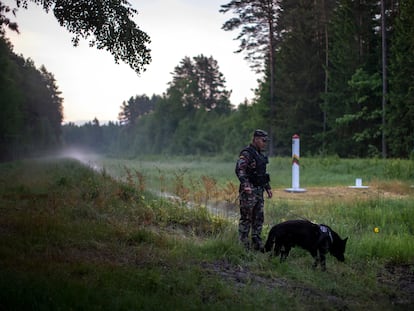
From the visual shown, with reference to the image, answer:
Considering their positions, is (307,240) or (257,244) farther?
(257,244)

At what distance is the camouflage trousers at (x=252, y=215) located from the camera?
7906mm

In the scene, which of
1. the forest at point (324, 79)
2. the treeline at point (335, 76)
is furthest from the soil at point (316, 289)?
the treeline at point (335, 76)

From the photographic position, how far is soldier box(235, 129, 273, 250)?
789 centimetres

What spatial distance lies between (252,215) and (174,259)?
6.00 ft

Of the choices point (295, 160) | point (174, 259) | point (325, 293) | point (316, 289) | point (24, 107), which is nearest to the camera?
point (325, 293)

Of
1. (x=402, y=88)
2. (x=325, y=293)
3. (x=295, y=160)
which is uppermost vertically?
(x=402, y=88)

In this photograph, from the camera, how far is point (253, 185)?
313 inches

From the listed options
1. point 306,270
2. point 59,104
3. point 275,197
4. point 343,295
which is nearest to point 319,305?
point 343,295

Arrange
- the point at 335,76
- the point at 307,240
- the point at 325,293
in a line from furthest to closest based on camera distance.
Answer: the point at 335,76
the point at 307,240
the point at 325,293

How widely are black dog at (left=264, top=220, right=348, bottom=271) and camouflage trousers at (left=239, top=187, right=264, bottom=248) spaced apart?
22.6 inches

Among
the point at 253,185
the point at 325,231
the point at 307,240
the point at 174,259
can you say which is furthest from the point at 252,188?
the point at 174,259

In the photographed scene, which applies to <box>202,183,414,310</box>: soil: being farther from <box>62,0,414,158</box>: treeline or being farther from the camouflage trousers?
<box>62,0,414,158</box>: treeline

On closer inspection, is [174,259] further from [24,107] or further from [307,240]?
[24,107]

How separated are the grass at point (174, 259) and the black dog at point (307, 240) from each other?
258 millimetres
